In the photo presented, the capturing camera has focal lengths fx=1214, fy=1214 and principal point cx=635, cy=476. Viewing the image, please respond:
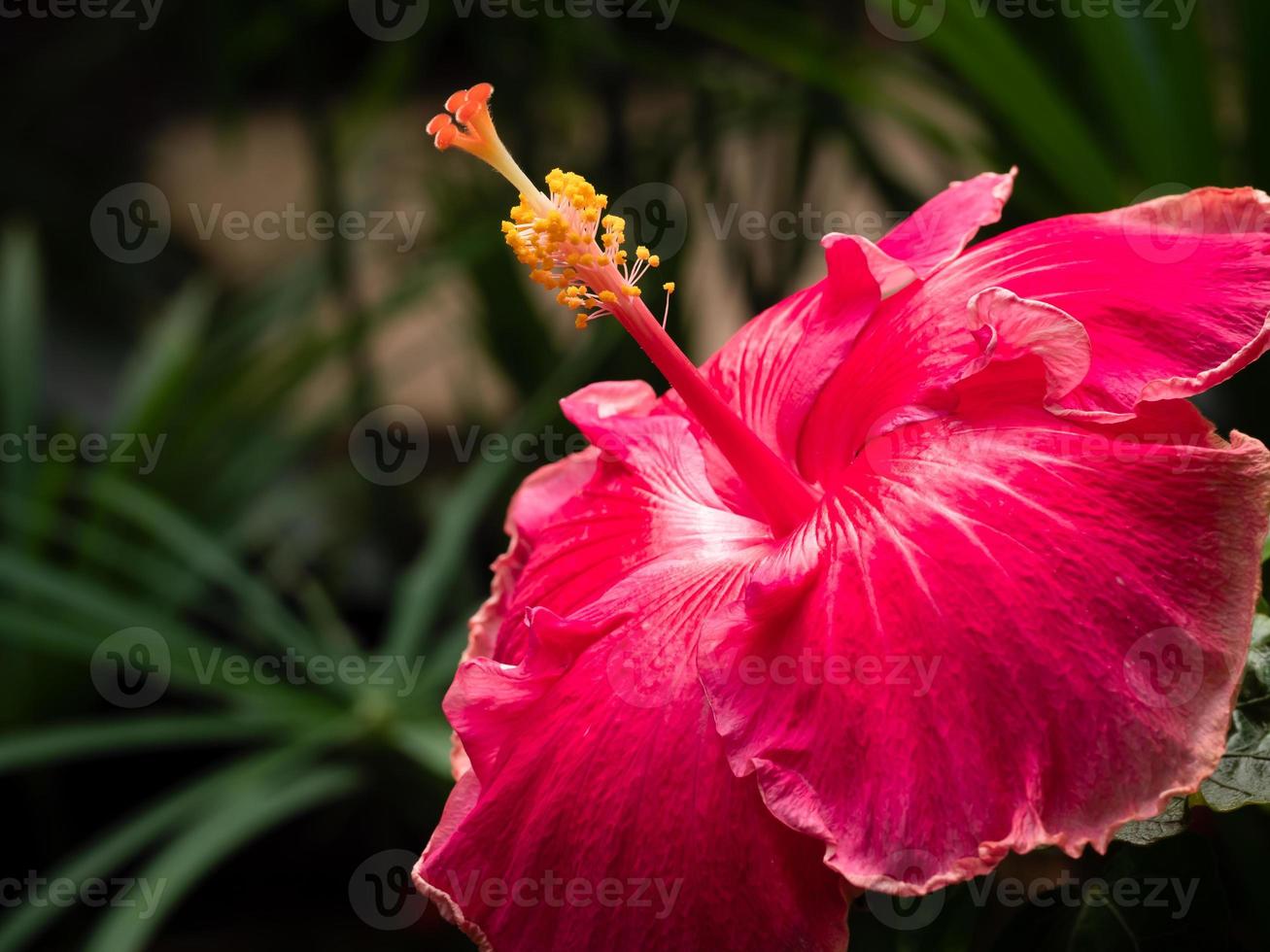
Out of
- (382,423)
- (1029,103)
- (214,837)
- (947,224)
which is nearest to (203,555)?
(214,837)

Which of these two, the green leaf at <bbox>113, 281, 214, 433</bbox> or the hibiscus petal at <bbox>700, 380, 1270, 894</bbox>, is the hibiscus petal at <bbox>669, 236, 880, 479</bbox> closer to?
the hibiscus petal at <bbox>700, 380, 1270, 894</bbox>

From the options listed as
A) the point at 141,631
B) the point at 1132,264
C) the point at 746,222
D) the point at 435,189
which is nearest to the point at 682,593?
the point at 1132,264

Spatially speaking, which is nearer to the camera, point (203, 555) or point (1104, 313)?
point (1104, 313)

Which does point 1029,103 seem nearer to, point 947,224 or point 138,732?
point 947,224

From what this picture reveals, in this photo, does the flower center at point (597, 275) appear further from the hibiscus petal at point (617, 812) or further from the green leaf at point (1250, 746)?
the green leaf at point (1250, 746)

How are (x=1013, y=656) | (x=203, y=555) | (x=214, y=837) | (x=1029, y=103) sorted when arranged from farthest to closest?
(x=203, y=555)
(x=214, y=837)
(x=1029, y=103)
(x=1013, y=656)

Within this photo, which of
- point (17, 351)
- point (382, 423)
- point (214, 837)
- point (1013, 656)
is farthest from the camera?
point (382, 423)

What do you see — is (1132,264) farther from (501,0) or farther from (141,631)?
(501,0)
